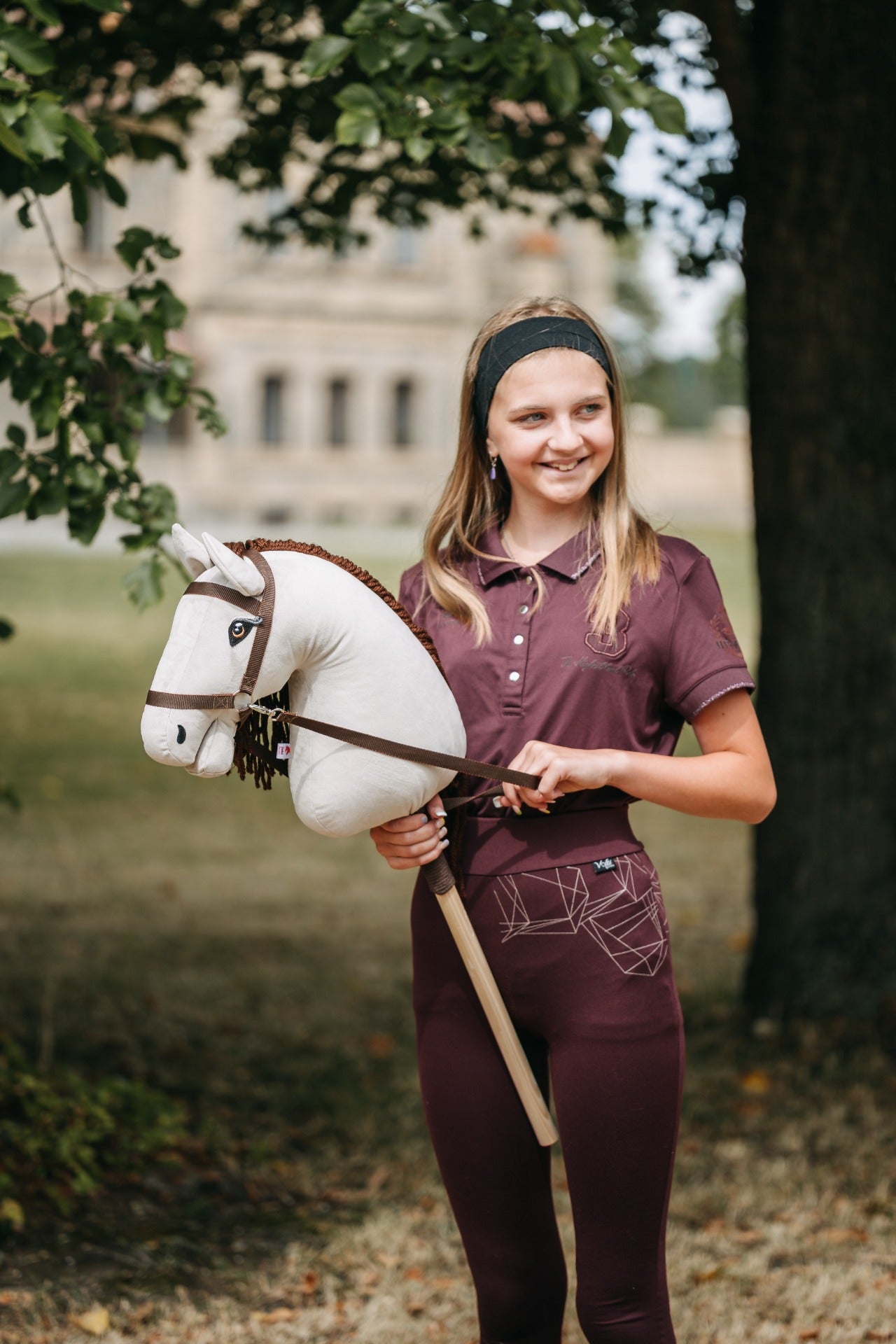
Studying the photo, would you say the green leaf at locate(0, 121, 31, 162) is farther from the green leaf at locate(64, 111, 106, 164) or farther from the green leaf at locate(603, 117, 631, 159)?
the green leaf at locate(603, 117, 631, 159)

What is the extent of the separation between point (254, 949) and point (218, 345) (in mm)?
32734

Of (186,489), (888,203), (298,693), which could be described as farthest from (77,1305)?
(186,489)

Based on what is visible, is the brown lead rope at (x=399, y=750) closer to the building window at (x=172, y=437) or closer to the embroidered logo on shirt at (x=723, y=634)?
the embroidered logo on shirt at (x=723, y=634)

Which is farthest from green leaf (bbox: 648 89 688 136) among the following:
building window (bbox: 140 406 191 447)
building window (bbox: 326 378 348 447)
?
building window (bbox: 326 378 348 447)

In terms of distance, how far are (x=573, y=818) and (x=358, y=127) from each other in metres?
1.58

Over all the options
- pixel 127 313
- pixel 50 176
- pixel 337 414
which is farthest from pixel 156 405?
pixel 337 414

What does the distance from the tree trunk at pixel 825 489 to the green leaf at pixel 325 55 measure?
2.47 metres

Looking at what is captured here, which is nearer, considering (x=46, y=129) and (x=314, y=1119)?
(x=46, y=129)

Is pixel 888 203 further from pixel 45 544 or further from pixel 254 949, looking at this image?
pixel 45 544

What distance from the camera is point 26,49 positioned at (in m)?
2.81

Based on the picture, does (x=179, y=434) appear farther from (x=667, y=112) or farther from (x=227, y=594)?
(x=227, y=594)

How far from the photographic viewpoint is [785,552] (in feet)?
17.1

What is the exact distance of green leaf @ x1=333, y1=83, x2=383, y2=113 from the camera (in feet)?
9.73

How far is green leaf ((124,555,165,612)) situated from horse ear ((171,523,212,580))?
102 centimetres
